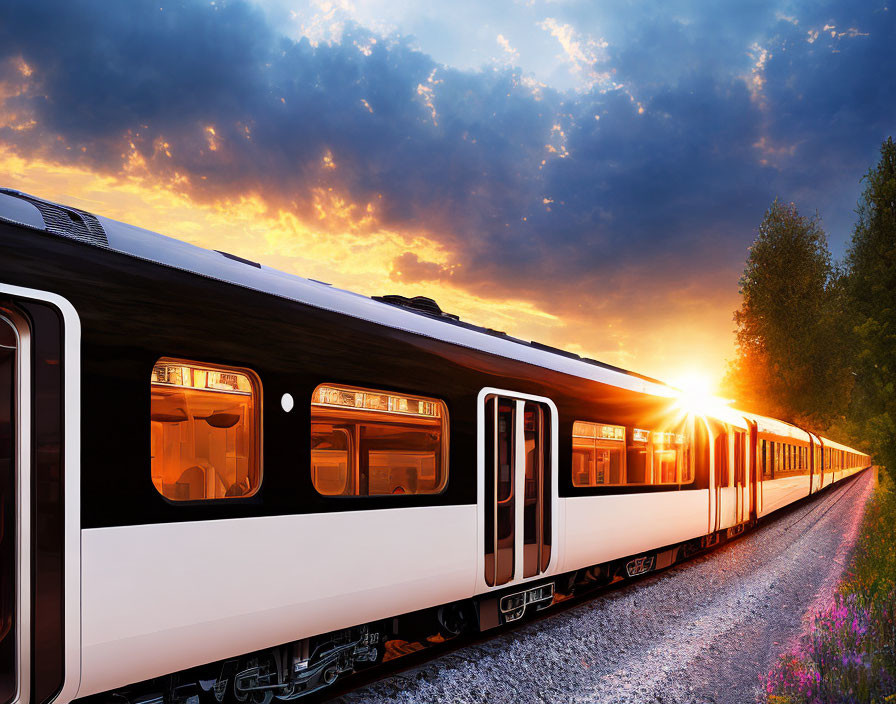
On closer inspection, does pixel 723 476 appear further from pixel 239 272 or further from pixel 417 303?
pixel 239 272

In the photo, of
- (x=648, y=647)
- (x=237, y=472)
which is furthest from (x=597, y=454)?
(x=237, y=472)

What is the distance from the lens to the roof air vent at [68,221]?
11.0 ft

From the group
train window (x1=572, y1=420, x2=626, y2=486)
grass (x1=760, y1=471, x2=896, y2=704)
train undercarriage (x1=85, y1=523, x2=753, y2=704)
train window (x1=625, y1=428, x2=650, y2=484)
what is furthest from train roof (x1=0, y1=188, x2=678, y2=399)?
grass (x1=760, y1=471, x2=896, y2=704)

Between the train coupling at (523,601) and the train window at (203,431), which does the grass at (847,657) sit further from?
the train window at (203,431)

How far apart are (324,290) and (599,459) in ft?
14.0

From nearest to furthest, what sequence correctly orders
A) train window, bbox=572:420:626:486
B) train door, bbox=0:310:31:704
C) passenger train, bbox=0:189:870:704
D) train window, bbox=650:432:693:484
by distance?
train door, bbox=0:310:31:704
passenger train, bbox=0:189:870:704
train window, bbox=572:420:626:486
train window, bbox=650:432:693:484

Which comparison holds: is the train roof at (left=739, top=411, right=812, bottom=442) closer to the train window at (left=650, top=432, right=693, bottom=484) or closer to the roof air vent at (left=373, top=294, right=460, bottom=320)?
the train window at (left=650, top=432, right=693, bottom=484)

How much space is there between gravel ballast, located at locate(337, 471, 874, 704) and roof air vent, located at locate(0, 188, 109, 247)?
12.1 ft

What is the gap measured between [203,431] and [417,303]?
10.3 ft

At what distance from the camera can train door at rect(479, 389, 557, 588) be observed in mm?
5926

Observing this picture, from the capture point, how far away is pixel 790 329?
38.5 meters

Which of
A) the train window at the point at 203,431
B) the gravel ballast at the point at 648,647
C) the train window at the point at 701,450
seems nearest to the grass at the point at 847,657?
the gravel ballast at the point at 648,647

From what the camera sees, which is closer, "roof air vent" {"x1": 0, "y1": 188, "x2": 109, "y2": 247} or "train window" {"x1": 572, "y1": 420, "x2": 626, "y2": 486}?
"roof air vent" {"x1": 0, "y1": 188, "x2": 109, "y2": 247}

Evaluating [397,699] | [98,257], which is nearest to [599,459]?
[397,699]
